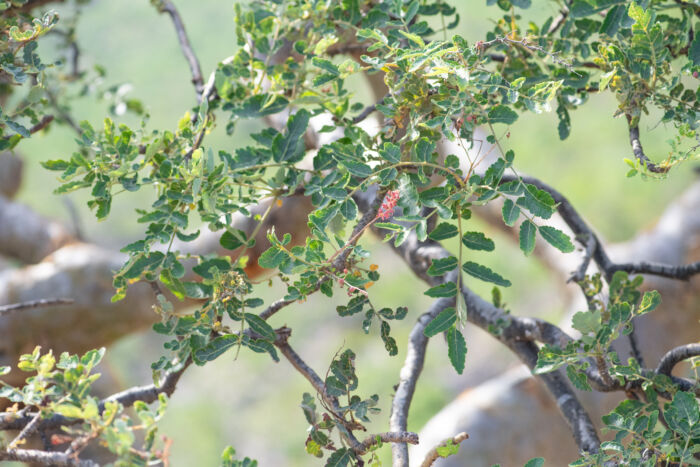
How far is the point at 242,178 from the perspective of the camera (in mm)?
785

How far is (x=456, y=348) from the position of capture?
71 cm

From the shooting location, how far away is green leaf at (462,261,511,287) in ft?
2.32

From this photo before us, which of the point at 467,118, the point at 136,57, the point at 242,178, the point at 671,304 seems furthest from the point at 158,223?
the point at 136,57

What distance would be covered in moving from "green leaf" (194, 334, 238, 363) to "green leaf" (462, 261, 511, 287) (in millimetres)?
272

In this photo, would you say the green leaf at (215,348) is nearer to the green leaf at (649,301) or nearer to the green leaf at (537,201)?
the green leaf at (537,201)

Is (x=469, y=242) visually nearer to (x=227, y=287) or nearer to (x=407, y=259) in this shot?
(x=227, y=287)

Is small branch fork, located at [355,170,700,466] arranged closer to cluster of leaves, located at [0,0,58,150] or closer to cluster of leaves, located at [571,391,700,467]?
cluster of leaves, located at [571,391,700,467]

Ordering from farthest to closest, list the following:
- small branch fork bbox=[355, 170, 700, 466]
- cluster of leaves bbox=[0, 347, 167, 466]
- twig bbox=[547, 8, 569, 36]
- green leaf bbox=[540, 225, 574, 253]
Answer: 1. twig bbox=[547, 8, 569, 36]
2. small branch fork bbox=[355, 170, 700, 466]
3. green leaf bbox=[540, 225, 574, 253]
4. cluster of leaves bbox=[0, 347, 167, 466]

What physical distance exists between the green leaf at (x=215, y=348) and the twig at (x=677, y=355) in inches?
20.2

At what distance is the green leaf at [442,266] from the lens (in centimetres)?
72

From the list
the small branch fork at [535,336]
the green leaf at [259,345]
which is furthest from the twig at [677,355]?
the green leaf at [259,345]

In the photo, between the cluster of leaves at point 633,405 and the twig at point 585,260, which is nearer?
the cluster of leaves at point 633,405

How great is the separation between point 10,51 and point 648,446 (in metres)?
0.84

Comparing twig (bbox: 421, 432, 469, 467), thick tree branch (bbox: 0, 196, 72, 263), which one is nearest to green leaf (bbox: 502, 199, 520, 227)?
twig (bbox: 421, 432, 469, 467)
